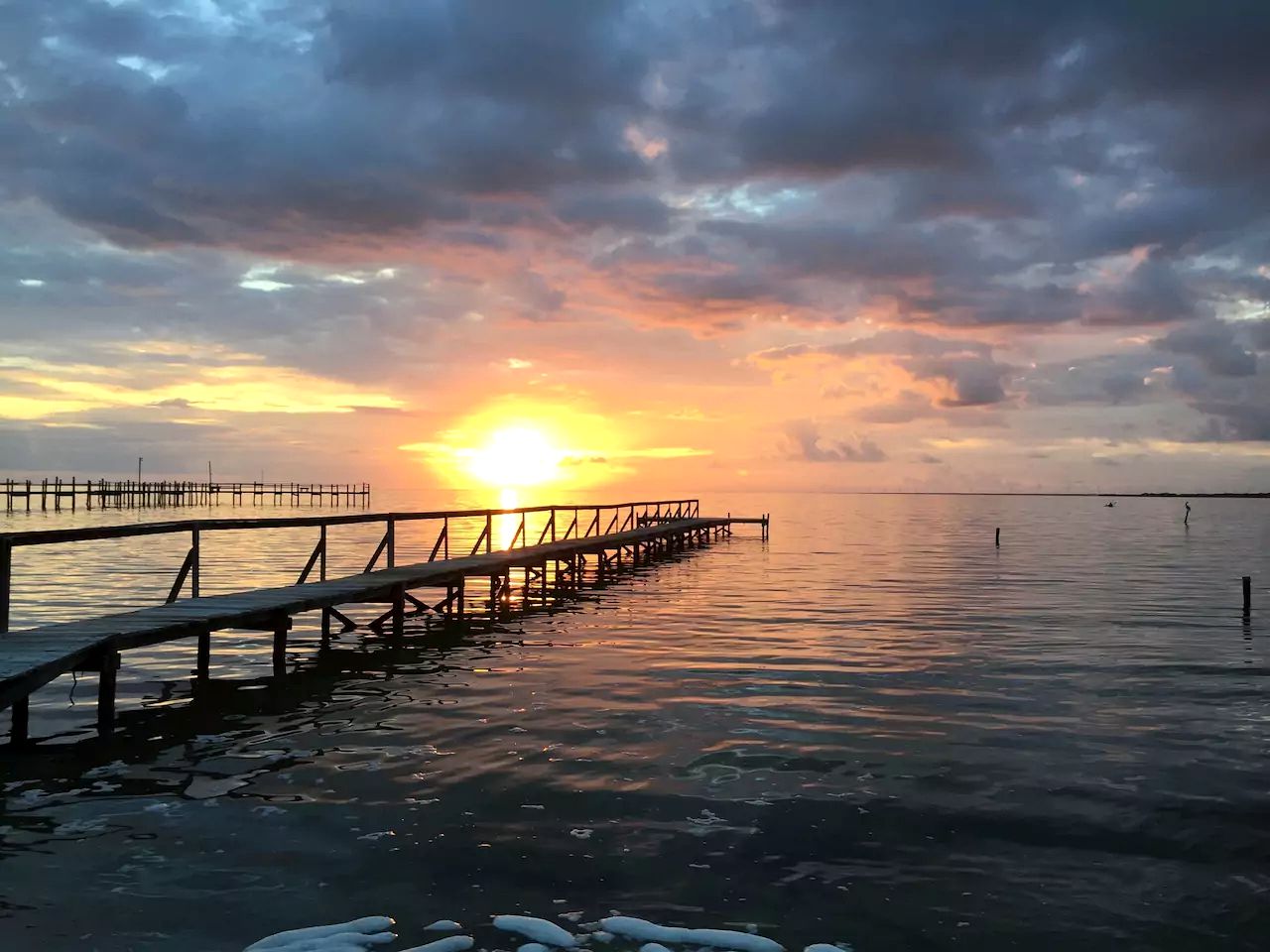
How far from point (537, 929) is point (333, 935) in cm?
111

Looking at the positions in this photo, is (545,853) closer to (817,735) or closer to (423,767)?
(423,767)

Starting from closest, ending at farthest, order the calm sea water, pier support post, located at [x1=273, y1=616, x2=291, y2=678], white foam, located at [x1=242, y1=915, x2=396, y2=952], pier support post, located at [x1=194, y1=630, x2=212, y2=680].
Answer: white foam, located at [x1=242, y1=915, x2=396, y2=952]
the calm sea water
pier support post, located at [x1=194, y1=630, x2=212, y2=680]
pier support post, located at [x1=273, y1=616, x2=291, y2=678]

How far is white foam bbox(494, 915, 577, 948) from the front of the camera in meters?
5.35

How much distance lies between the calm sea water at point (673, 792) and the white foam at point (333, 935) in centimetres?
15

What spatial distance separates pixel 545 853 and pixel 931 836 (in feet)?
9.26

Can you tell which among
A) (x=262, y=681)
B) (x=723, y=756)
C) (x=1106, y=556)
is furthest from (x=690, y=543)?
(x=723, y=756)

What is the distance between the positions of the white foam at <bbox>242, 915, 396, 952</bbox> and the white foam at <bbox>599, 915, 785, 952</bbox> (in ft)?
4.09

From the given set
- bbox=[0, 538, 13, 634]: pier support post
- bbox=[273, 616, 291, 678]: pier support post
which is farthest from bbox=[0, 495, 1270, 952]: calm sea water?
bbox=[0, 538, 13, 634]: pier support post

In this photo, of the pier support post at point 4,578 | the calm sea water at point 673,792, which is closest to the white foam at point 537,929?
the calm sea water at point 673,792

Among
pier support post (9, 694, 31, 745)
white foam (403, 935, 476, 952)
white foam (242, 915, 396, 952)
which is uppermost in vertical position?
pier support post (9, 694, 31, 745)

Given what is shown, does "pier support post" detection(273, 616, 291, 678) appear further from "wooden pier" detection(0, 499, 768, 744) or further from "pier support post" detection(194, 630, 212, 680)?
"pier support post" detection(194, 630, 212, 680)

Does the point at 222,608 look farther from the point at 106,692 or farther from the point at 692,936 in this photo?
the point at 692,936

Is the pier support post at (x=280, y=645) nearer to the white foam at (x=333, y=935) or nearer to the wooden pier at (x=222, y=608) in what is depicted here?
the wooden pier at (x=222, y=608)

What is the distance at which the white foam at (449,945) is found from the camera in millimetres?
5223
